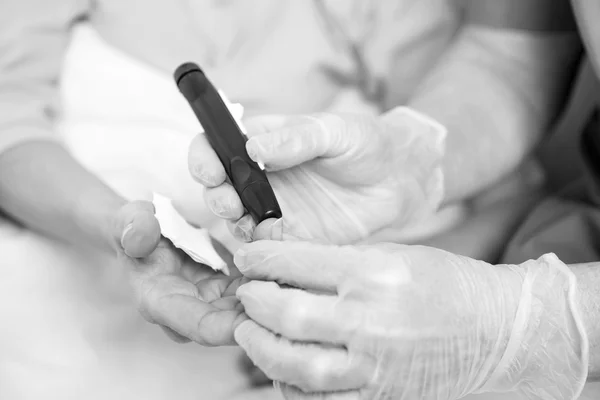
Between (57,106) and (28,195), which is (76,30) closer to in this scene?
(57,106)

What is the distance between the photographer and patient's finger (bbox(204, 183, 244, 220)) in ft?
1.74

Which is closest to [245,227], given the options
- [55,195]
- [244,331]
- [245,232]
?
[245,232]

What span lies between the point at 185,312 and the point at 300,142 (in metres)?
0.19

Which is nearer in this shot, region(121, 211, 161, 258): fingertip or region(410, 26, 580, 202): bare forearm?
region(121, 211, 161, 258): fingertip

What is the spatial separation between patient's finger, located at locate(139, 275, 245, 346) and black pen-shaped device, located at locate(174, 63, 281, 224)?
89mm

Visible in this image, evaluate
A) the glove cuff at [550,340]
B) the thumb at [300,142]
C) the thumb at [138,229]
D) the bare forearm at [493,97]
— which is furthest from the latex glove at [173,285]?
the bare forearm at [493,97]

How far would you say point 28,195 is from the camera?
2.28 feet

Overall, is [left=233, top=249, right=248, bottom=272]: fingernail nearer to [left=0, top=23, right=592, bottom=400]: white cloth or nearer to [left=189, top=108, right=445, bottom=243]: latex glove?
[left=189, top=108, right=445, bottom=243]: latex glove

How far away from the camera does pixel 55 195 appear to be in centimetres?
68

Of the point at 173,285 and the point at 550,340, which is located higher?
the point at 173,285

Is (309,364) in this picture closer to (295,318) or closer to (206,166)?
(295,318)

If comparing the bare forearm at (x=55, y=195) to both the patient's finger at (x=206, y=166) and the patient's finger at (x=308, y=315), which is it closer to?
the patient's finger at (x=206, y=166)

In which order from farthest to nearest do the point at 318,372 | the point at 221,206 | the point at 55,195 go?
the point at 55,195 < the point at 221,206 < the point at 318,372

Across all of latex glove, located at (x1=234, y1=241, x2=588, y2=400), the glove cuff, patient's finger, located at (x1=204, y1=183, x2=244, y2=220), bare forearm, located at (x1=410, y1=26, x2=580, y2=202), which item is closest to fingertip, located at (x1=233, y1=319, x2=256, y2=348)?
latex glove, located at (x1=234, y1=241, x2=588, y2=400)
